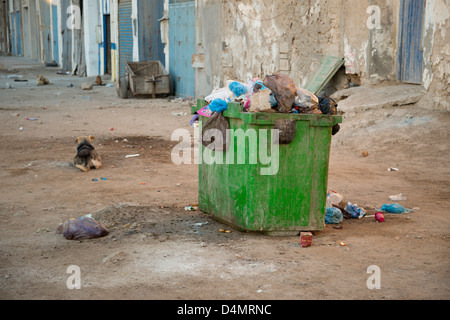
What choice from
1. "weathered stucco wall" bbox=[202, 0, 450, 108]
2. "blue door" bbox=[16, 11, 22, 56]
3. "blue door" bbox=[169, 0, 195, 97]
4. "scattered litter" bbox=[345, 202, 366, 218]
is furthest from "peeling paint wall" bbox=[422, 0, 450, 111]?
"blue door" bbox=[16, 11, 22, 56]

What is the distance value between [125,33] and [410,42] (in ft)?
39.2

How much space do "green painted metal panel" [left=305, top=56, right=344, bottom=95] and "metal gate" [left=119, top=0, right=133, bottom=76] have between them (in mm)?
9598

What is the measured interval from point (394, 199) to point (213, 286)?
9.04ft

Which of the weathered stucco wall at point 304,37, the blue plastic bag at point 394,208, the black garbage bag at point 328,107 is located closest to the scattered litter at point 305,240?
the black garbage bag at point 328,107

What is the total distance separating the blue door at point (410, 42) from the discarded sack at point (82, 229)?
234 inches

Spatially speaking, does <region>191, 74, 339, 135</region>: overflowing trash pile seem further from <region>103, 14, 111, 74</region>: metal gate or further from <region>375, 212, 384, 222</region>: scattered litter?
<region>103, 14, 111, 74</region>: metal gate

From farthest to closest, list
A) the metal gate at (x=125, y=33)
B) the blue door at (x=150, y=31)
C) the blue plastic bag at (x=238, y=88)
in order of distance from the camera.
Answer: the metal gate at (x=125, y=33)
the blue door at (x=150, y=31)
the blue plastic bag at (x=238, y=88)

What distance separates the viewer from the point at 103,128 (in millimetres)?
10062

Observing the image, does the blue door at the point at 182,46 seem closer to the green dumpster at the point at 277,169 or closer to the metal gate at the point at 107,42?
the metal gate at the point at 107,42

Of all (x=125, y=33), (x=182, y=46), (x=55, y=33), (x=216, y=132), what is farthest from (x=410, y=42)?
(x=55, y=33)

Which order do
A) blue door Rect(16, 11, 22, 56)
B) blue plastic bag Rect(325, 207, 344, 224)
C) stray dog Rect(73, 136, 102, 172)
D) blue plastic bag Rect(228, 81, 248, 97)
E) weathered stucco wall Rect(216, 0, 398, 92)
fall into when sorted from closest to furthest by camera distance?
blue plastic bag Rect(228, 81, 248, 97) < blue plastic bag Rect(325, 207, 344, 224) < stray dog Rect(73, 136, 102, 172) < weathered stucco wall Rect(216, 0, 398, 92) < blue door Rect(16, 11, 22, 56)

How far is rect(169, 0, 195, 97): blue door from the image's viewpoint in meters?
14.5

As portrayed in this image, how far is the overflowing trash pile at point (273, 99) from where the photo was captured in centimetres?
407
